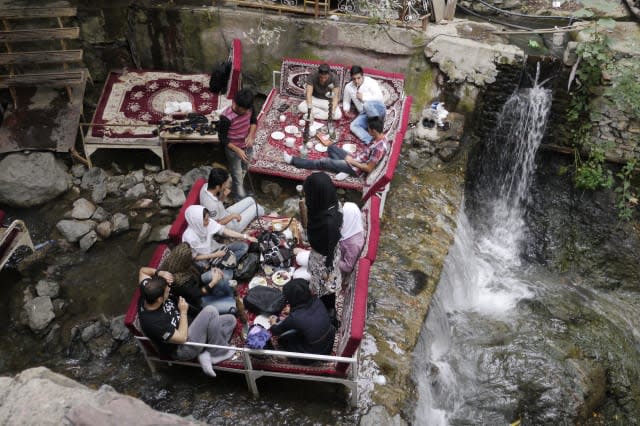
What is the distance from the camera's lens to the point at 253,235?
18.3 ft

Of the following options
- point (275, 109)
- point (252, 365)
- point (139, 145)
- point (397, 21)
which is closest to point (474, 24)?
point (397, 21)

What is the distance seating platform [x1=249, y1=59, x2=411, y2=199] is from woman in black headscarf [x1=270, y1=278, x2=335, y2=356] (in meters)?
2.04

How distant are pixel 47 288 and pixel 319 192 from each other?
3511 mm

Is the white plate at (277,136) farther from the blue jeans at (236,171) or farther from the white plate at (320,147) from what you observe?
the blue jeans at (236,171)

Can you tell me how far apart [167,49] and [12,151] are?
3.06 metres

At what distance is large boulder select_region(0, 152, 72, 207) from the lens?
6352 mm

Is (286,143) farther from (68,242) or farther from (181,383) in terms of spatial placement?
(181,383)

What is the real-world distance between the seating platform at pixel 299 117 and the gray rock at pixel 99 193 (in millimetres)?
2115

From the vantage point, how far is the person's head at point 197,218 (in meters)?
4.75

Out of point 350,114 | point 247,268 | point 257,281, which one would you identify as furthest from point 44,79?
point 257,281

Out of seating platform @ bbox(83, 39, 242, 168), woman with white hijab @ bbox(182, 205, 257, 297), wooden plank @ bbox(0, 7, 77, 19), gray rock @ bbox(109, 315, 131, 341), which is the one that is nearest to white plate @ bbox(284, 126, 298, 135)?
seating platform @ bbox(83, 39, 242, 168)

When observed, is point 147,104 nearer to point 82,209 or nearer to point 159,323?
point 82,209

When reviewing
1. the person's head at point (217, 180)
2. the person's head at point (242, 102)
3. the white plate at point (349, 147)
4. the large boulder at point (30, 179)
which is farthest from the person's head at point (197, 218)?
the large boulder at point (30, 179)

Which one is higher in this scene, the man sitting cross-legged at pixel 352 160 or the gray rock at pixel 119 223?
the man sitting cross-legged at pixel 352 160
